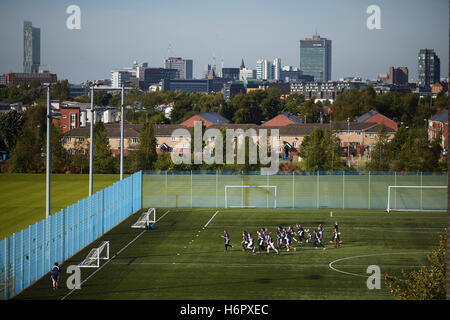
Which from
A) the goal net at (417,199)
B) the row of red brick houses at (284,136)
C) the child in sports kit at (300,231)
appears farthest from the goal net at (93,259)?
the row of red brick houses at (284,136)

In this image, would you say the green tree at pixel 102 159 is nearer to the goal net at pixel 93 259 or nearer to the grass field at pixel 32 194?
the grass field at pixel 32 194

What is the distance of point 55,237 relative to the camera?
3091cm

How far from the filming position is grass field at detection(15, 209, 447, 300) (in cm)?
2756

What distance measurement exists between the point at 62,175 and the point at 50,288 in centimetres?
4522

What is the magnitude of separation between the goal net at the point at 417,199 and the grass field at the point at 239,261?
4.41 m

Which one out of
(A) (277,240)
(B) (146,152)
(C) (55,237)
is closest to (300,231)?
(A) (277,240)

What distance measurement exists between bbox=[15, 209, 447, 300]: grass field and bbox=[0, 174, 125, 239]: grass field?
6.69 meters

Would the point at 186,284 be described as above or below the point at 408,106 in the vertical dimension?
below

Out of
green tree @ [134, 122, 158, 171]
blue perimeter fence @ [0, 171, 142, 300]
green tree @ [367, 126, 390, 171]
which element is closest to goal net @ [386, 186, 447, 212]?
green tree @ [367, 126, 390, 171]

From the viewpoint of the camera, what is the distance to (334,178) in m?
60.2

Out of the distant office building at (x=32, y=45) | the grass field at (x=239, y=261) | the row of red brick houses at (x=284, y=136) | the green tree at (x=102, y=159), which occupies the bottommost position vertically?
the grass field at (x=239, y=261)

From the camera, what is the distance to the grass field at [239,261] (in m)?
27.6
